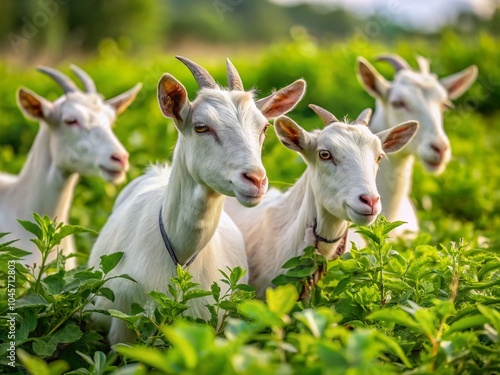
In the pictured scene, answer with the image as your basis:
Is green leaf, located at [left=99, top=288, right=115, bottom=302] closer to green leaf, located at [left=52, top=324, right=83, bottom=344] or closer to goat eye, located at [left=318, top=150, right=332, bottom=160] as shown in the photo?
green leaf, located at [left=52, top=324, right=83, bottom=344]

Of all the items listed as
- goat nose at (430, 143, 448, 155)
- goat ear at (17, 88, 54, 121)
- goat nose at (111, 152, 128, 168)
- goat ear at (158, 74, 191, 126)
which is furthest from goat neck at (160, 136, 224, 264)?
goat nose at (430, 143, 448, 155)

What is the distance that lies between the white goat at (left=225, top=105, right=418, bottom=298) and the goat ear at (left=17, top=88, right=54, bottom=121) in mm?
2180

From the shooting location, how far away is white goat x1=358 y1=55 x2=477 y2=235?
256 inches

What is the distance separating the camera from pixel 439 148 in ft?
21.1

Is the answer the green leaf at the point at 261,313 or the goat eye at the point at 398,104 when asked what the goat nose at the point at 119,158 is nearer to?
the goat eye at the point at 398,104

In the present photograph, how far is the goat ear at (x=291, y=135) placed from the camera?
14.7 ft

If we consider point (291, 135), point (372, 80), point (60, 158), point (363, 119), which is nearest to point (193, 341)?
point (291, 135)

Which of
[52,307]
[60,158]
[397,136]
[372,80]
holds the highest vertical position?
A: [372,80]

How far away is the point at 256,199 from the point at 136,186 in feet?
6.69

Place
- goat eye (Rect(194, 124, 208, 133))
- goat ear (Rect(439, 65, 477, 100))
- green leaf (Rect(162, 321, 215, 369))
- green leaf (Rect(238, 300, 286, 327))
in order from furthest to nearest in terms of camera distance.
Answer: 1. goat ear (Rect(439, 65, 477, 100))
2. goat eye (Rect(194, 124, 208, 133))
3. green leaf (Rect(238, 300, 286, 327))
4. green leaf (Rect(162, 321, 215, 369))

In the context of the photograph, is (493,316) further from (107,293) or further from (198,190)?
(107,293)

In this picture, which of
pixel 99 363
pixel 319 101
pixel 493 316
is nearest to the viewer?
pixel 493 316

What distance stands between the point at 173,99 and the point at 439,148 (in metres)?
2.93

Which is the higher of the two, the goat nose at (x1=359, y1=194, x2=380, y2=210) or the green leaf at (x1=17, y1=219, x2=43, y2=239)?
the goat nose at (x1=359, y1=194, x2=380, y2=210)
